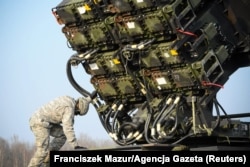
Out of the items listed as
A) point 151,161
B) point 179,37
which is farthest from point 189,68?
point 151,161

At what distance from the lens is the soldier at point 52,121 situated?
10156 millimetres

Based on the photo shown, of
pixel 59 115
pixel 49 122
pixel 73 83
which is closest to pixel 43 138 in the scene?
pixel 49 122

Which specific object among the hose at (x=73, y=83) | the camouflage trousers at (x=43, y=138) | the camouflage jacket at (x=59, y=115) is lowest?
the camouflage trousers at (x=43, y=138)

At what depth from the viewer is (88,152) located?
8867 millimetres

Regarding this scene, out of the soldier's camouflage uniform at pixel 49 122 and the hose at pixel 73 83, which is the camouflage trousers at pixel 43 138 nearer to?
the soldier's camouflage uniform at pixel 49 122

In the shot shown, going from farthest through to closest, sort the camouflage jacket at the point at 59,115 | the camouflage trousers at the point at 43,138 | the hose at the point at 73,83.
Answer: the hose at the point at 73,83 < the camouflage trousers at the point at 43,138 < the camouflage jacket at the point at 59,115

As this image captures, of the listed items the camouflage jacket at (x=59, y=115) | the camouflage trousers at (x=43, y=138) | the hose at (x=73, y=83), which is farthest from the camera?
the hose at (x=73, y=83)

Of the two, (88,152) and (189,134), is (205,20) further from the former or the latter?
(88,152)

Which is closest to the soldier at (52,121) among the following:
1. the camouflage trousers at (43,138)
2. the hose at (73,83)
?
the camouflage trousers at (43,138)

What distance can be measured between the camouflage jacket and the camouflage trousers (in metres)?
0.07

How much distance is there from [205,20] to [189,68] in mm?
852

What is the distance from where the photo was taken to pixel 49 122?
10.5 metres

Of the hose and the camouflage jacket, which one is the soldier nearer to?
the camouflage jacket

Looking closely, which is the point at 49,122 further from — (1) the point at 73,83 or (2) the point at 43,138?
(1) the point at 73,83
